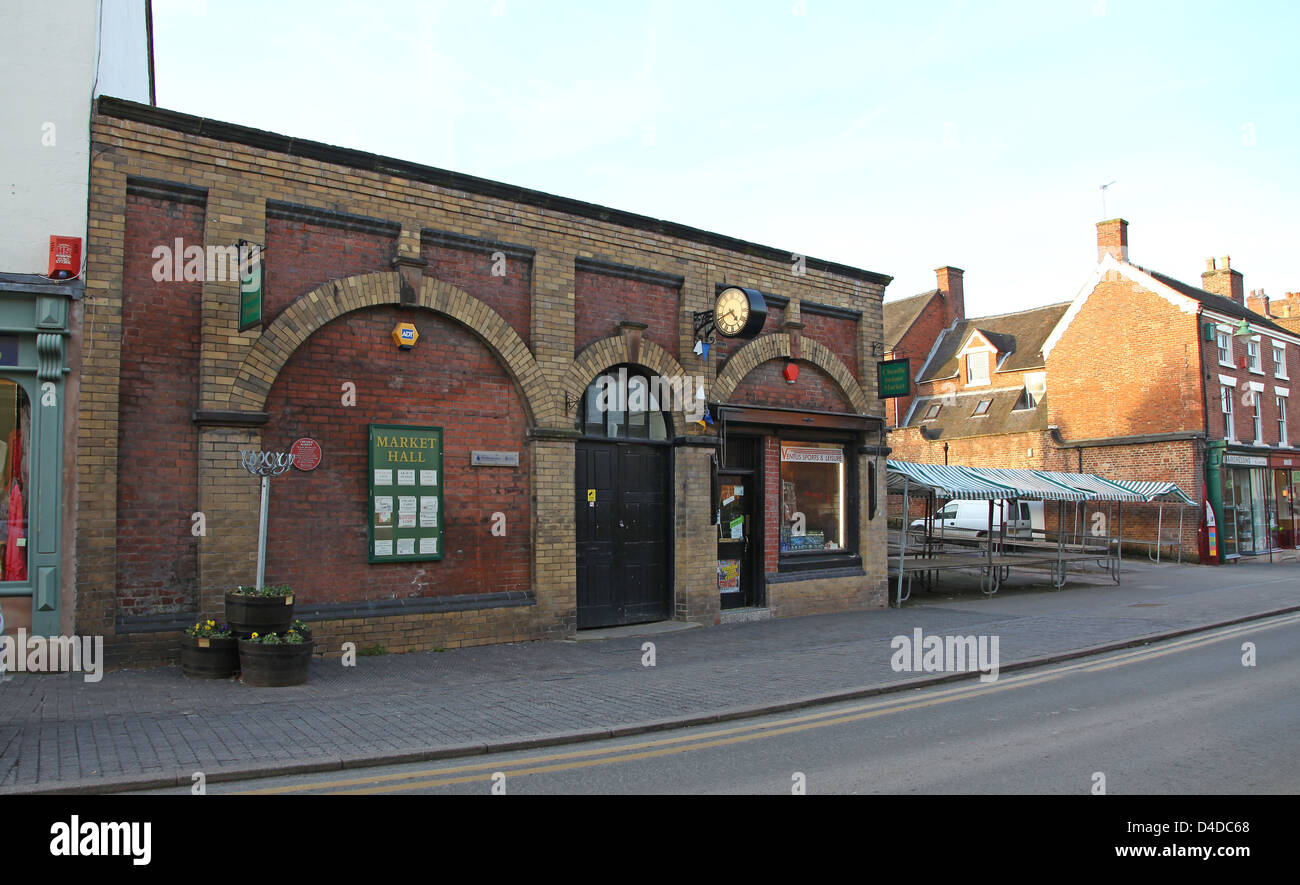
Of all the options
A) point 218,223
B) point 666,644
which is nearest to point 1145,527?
point 666,644

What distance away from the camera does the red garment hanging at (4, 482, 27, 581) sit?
8.94 metres

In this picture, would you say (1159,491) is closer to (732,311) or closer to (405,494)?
(732,311)

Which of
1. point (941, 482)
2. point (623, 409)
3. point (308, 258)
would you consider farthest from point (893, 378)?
point (308, 258)

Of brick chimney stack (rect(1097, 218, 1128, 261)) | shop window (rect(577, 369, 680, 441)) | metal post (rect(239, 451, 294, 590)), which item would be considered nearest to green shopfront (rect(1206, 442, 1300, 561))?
brick chimney stack (rect(1097, 218, 1128, 261))

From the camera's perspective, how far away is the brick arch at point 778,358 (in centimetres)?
1431

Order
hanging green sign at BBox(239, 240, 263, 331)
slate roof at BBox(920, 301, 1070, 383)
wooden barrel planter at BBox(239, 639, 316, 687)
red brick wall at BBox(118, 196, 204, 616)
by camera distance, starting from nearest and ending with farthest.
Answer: wooden barrel planter at BBox(239, 639, 316, 687) < red brick wall at BBox(118, 196, 204, 616) < hanging green sign at BBox(239, 240, 263, 331) < slate roof at BBox(920, 301, 1070, 383)

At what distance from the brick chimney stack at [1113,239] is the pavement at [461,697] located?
19617 mm

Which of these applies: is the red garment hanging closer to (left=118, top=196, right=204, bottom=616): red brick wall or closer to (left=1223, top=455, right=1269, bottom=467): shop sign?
(left=118, top=196, right=204, bottom=616): red brick wall

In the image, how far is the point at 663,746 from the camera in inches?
278

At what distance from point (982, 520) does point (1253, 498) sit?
871cm

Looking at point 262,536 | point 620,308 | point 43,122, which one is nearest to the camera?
point 43,122

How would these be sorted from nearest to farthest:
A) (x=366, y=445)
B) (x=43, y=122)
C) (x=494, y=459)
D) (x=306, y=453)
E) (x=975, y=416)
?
(x=43, y=122) < (x=306, y=453) < (x=366, y=445) < (x=494, y=459) < (x=975, y=416)

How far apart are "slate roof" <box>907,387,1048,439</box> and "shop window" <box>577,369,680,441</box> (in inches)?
945

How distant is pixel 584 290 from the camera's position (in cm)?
1293
